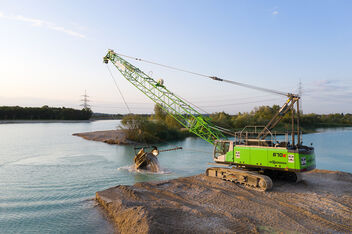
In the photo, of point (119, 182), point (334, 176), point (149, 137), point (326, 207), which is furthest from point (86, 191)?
point (149, 137)

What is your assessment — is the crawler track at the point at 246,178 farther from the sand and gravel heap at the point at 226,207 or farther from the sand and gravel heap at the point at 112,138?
the sand and gravel heap at the point at 112,138

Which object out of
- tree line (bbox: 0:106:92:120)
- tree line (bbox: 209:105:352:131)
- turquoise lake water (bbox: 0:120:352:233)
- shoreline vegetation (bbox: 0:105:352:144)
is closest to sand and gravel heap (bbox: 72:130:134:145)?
shoreline vegetation (bbox: 0:105:352:144)

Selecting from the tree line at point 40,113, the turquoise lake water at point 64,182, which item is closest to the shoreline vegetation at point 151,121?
the tree line at point 40,113

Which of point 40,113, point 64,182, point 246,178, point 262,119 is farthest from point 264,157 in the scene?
point 40,113

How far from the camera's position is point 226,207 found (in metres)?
7.41

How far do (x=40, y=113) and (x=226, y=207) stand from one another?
283ft

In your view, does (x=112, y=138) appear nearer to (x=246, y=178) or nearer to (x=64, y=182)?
(x=64, y=182)

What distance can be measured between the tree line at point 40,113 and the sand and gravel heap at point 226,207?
8192 centimetres

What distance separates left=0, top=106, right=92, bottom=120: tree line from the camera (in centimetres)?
7562

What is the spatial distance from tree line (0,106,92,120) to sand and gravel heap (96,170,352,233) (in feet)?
269

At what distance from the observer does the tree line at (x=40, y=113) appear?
75.6m

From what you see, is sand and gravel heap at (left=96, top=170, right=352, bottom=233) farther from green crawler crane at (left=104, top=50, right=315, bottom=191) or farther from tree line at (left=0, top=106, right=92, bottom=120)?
tree line at (left=0, top=106, right=92, bottom=120)

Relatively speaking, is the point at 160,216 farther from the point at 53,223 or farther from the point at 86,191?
the point at 86,191

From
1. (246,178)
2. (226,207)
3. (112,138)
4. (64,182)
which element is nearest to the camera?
(226,207)
